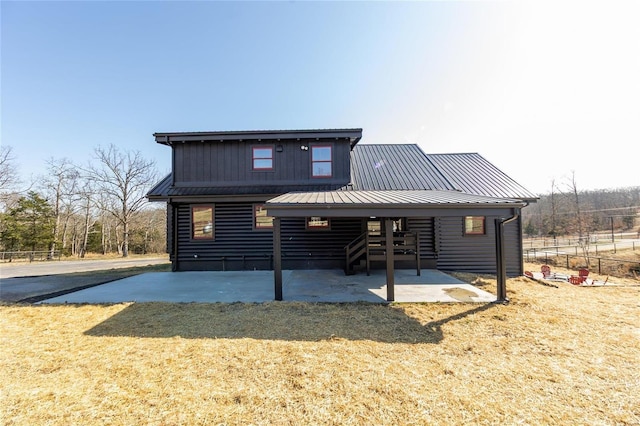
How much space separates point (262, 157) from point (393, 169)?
5.60m

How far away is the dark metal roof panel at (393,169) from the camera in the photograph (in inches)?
390

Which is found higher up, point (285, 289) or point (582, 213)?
point (582, 213)

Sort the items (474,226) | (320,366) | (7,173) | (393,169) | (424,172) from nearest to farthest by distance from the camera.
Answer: (320,366), (474,226), (424,172), (393,169), (7,173)

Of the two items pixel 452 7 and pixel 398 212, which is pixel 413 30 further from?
pixel 398 212

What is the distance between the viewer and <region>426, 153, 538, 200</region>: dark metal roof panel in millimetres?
10133

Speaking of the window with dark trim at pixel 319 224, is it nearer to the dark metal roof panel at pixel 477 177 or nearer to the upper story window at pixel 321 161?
the upper story window at pixel 321 161

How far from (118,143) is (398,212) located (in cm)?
3121

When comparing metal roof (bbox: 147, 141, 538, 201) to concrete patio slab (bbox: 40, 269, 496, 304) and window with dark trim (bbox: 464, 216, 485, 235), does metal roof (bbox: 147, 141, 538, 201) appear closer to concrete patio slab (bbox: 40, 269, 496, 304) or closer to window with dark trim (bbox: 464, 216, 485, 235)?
window with dark trim (bbox: 464, 216, 485, 235)

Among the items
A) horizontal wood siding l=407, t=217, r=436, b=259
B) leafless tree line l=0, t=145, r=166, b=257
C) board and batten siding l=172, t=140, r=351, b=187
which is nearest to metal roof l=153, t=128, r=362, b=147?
board and batten siding l=172, t=140, r=351, b=187

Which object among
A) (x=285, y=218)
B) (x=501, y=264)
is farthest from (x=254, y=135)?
(x=501, y=264)

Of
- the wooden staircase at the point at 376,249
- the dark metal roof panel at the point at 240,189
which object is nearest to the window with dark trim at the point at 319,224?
the dark metal roof panel at the point at 240,189

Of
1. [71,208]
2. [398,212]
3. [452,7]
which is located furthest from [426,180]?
[71,208]

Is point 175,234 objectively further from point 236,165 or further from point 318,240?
point 318,240

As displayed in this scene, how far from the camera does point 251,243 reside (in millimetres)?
9992
